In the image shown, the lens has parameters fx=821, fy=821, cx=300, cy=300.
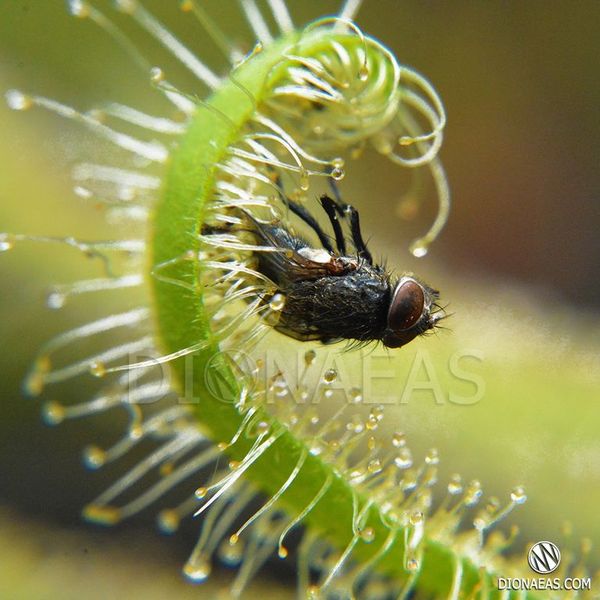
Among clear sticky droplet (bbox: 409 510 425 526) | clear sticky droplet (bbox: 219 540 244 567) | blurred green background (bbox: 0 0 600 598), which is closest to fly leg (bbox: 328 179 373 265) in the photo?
clear sticky droplet (bbox: 409 510 425 526)

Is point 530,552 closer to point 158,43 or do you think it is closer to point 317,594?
point 317,594

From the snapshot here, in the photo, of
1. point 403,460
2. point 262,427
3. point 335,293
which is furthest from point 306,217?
point 403,460

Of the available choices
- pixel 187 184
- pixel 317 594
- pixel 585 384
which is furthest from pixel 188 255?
pixel 585 384

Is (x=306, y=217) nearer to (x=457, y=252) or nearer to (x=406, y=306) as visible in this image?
(x=406, y=306)

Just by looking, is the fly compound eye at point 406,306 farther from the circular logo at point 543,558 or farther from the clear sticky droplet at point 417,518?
the circular logo at point 543,558

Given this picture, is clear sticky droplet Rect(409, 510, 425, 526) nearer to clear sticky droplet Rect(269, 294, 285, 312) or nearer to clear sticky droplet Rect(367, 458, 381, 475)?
clear sticky droplet Rect(367, 458, 381, 475)

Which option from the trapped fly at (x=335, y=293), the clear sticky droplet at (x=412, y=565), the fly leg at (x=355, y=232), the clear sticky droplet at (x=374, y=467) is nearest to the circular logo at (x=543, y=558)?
the clear sticky droplet at (x=412, y=565)
